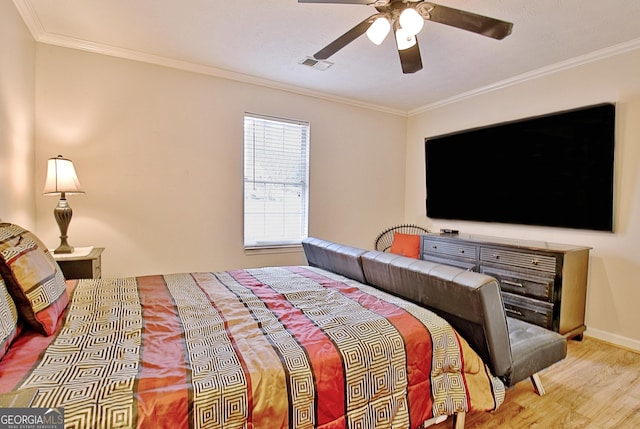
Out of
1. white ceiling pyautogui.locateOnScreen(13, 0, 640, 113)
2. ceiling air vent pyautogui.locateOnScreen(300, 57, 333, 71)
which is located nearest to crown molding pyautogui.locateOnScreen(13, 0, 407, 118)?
white ceiling pyautogui.locateOnScreen(13, 0, 640, 113)

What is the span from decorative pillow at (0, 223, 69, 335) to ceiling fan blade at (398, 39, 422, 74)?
2311 mm

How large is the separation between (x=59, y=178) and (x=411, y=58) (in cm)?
269

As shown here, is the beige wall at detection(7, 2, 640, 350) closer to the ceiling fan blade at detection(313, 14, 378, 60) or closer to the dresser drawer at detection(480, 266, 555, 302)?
the dresser drawer at detection(480, 266, 555, 302)

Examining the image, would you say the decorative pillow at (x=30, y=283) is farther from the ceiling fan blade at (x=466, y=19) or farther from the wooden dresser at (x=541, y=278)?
the wooden dresser at (x=541, y=278)

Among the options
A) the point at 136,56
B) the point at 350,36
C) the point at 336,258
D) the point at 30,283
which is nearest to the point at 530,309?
the point at 336,258

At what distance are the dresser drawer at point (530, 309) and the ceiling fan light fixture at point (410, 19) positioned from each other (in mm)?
2222

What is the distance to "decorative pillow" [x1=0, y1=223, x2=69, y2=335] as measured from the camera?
1.30m

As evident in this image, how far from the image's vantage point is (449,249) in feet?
11.6

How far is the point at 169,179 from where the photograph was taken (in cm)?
318

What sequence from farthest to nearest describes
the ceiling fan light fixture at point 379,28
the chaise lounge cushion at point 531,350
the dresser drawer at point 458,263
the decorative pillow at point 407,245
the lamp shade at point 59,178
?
the decorative pillow at point 407,245 → the dresser drawer at point 458,263 → the lamp shade at point 59,178 → the ceiling fan light fixture at point 379,28 → the chaise lounge cushion at point 531,350

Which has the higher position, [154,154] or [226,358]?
[154,154]

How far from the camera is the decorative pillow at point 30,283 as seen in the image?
1.30m

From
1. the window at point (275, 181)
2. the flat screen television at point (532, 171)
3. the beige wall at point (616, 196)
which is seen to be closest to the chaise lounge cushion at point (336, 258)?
the window at point (275, 181)

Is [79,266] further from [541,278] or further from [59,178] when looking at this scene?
[541,278]
